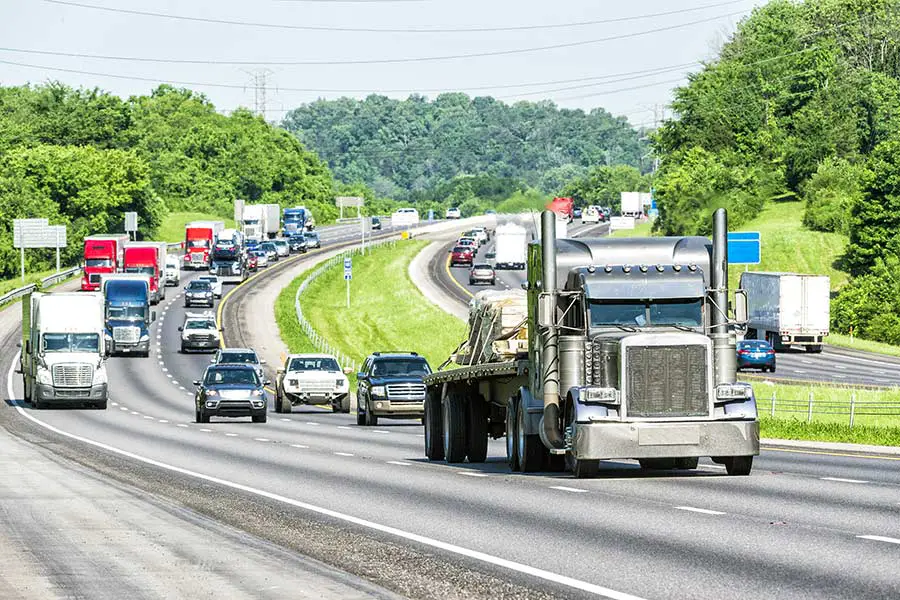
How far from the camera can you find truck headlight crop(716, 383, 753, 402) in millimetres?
21266

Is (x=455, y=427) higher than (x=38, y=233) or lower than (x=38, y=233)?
lower

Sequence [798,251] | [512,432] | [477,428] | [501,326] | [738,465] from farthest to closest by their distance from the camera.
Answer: [798,251]
[477,428]
[501,326]
[512,432]
[738,465]

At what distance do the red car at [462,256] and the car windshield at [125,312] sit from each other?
54.4 metres

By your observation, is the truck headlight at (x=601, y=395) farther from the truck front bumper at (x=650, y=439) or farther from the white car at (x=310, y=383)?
the white car at (x=310, y=383)

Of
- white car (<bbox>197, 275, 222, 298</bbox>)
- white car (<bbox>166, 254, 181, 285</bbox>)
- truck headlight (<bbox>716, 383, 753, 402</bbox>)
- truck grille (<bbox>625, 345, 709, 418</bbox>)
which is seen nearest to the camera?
truck grille (<bbox>625, 345, 709, 418</bbox>)

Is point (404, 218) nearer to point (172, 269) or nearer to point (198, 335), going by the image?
point (172, 269)

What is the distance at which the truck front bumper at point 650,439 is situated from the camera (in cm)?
2103

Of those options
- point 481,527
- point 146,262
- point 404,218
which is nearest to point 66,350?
point 481,527

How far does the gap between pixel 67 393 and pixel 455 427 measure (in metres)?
30.4

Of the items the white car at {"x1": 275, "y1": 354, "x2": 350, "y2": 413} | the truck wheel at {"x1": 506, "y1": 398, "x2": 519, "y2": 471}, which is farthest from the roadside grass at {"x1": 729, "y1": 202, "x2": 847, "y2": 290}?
the truck wheel at {"x1": 506, "y1": 398, "x2": 519, "y2": 471}

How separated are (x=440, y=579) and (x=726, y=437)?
9.00 metres

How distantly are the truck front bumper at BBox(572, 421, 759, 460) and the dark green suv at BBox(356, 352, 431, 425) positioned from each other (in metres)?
21.1

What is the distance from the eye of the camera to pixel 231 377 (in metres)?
46.2

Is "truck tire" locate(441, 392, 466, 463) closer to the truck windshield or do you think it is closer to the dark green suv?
the truck windshield
